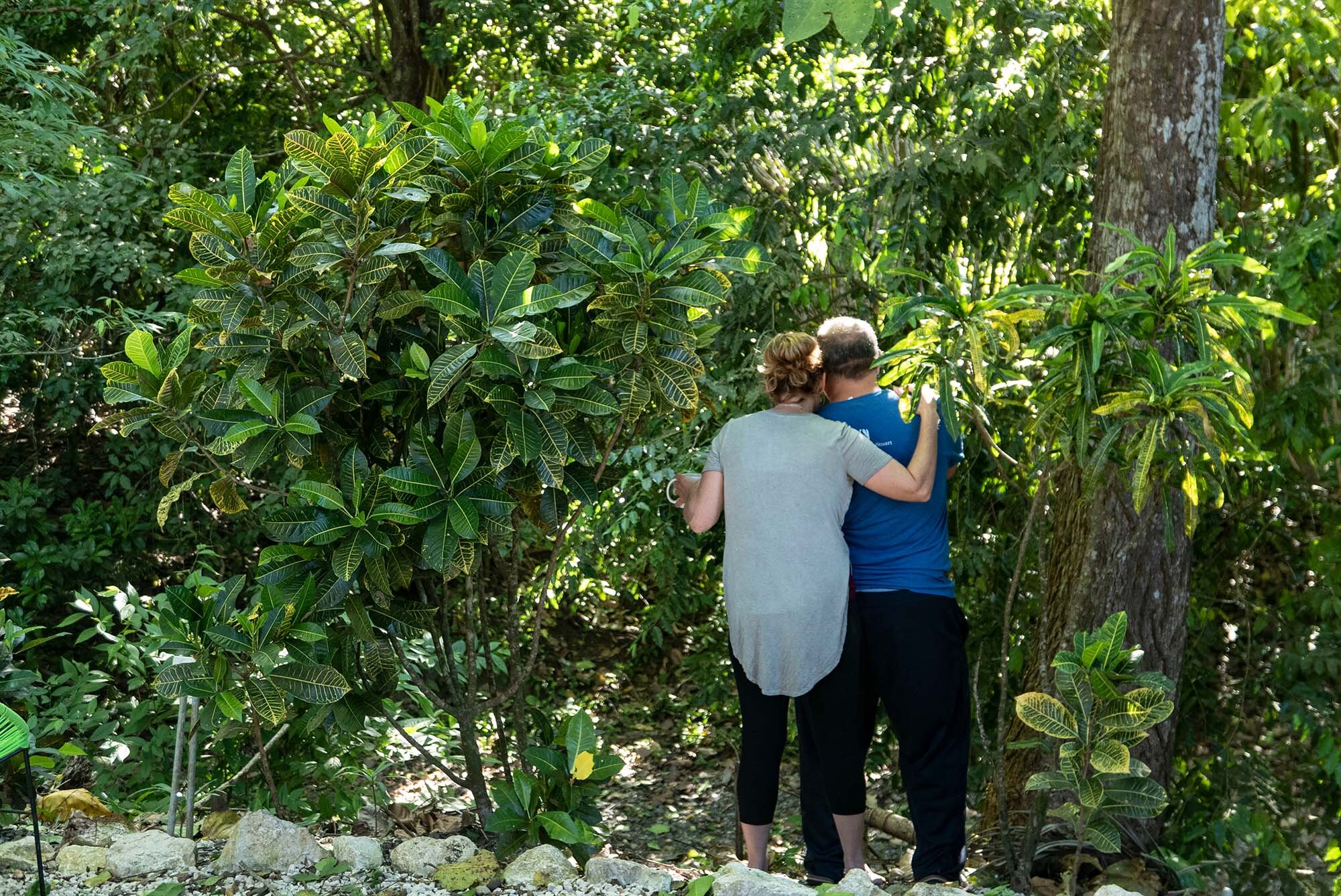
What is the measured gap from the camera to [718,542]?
5695mm

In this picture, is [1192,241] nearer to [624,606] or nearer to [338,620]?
[338,620]

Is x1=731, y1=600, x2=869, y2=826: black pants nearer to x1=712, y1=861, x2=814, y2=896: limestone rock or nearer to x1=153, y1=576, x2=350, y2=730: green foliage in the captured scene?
x1=712, y1=861, x2=814, y2=896: limestone rock

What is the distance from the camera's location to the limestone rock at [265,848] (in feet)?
11.0

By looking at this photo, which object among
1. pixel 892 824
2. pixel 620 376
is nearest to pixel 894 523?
pixel 620 376

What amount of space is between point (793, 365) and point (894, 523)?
1.79 ft

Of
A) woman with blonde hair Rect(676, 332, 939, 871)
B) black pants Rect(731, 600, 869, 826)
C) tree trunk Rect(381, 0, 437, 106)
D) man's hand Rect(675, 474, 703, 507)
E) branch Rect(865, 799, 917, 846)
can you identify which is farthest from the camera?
tree trunk Rect(381, 0, 437, 106)

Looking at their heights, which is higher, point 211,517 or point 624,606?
point 211,517

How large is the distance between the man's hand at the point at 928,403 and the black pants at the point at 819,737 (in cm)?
63

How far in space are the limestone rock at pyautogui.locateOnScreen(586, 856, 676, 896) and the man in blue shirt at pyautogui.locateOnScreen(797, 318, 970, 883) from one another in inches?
23.6

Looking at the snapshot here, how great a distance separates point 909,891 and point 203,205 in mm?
2626

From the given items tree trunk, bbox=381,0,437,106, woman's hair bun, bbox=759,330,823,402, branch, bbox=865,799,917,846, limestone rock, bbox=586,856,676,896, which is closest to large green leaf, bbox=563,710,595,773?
limestone rock, bbox=586,856,676,896

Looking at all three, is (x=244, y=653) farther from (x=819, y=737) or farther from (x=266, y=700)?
(x=819, y=737)

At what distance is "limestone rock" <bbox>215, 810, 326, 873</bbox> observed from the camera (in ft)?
11.0

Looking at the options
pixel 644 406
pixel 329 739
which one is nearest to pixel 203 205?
pixel 644 406
